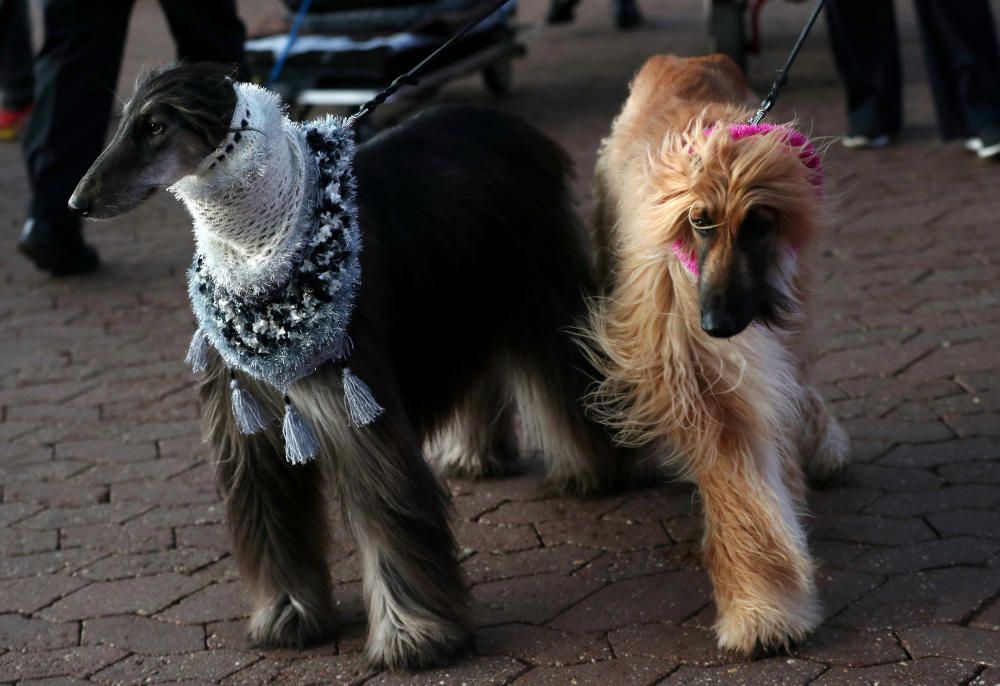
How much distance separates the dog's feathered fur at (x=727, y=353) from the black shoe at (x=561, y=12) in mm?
8582

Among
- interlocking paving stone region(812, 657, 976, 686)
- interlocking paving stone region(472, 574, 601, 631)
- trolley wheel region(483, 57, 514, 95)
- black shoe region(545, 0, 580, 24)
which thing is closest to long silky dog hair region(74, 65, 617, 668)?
interlocking paving stone region(472, 574, 601, 631)

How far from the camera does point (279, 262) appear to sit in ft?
10.3

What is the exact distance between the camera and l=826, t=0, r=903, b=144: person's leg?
24.4ft

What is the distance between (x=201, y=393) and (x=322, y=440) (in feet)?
1.30

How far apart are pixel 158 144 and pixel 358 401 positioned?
28.3 inches

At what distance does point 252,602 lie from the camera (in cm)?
361

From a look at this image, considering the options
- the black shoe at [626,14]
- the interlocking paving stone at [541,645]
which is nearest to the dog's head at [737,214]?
the interlocking paving stone at [541,645]

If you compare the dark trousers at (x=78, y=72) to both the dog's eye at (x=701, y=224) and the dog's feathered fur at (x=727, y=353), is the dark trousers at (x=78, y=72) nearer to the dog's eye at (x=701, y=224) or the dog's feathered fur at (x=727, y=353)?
the dog's feathered fur at (x=727, y=353)

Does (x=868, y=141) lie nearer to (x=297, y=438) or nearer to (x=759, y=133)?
(x=759, y=133)

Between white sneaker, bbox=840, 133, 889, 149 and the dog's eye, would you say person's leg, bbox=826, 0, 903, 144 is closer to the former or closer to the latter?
white sneaker, bbox=840, 133, 889, 149

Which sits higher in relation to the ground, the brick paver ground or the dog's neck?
the dog's neck

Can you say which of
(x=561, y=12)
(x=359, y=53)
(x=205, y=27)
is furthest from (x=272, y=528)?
(x=561, y=12)

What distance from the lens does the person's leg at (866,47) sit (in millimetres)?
7449

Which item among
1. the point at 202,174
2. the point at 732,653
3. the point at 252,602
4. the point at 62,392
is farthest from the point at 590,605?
the point at 62,392
